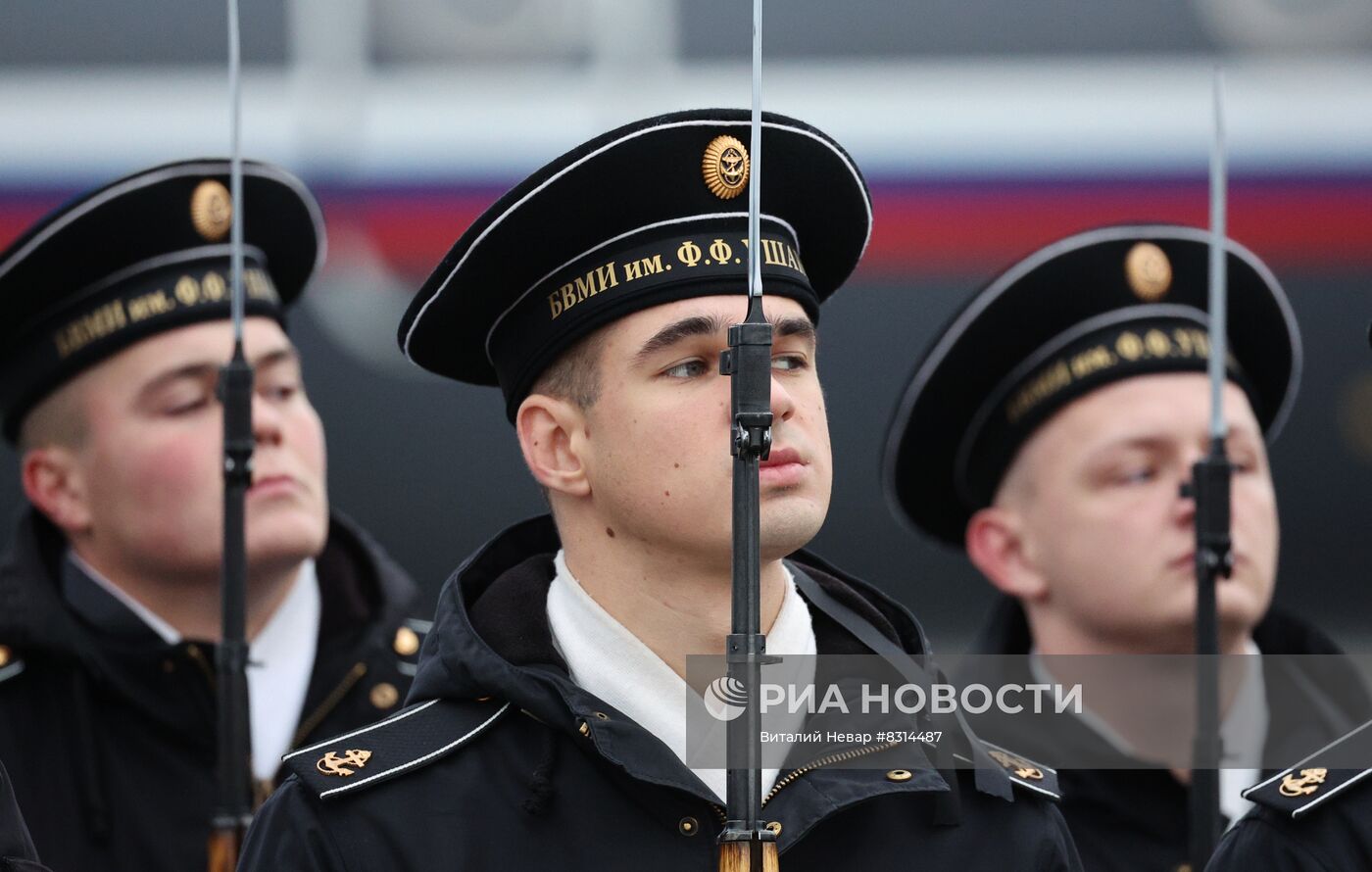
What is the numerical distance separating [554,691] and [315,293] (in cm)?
352

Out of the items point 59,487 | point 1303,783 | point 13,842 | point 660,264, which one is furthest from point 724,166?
point 59,487

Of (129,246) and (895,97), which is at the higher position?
(895,97)

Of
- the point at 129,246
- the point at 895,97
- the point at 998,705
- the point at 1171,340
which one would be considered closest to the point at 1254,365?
the point at 1171,340

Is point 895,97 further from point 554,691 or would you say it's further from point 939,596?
point 554,691

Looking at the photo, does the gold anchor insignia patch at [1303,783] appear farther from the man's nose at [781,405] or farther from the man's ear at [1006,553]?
the man's ear at [1006,553]

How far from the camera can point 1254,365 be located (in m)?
4.50

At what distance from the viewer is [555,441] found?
293 cm

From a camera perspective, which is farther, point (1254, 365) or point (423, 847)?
point (1254, 365)

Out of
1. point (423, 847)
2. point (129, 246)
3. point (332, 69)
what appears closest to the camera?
point (423, 847)

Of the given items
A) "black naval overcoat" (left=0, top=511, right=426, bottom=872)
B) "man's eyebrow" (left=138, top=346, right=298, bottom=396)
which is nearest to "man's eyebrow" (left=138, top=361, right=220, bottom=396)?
"man's eyebrow" (left=138, top=346, right=298, bottom=396)

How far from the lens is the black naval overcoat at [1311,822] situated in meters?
2.76

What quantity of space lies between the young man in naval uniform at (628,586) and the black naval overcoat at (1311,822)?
223 mm

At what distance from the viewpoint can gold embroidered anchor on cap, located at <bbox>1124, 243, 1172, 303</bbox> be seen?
436cm

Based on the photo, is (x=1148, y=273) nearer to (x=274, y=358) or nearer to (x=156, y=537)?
(x=274, y=358)
